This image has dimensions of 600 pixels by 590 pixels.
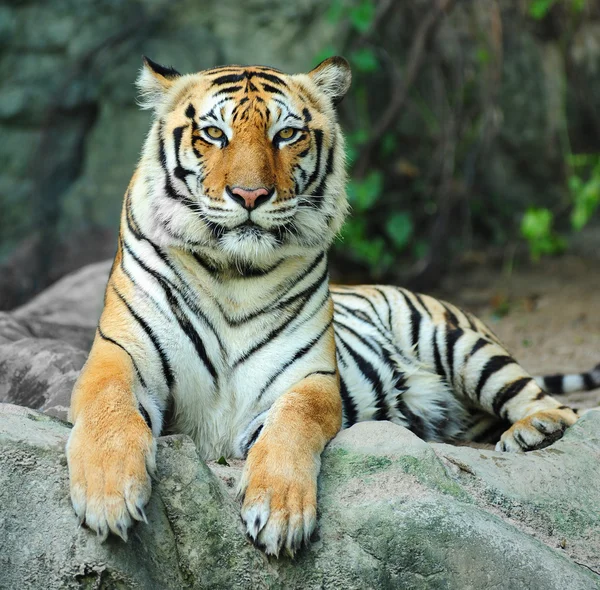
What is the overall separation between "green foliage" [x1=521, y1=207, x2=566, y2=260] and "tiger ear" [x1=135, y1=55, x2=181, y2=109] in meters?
5.23

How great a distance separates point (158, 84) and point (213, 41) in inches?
203

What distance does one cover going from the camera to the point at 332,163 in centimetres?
324

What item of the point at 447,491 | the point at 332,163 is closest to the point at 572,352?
the point at 332,163

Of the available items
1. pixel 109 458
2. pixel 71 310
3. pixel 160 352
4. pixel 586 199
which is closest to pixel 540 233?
pixel 586 199

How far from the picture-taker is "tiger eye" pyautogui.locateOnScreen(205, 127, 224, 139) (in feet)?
9.73

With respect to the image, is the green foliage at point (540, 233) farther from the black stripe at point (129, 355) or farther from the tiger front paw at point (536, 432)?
the black stripe at point (129, 355)

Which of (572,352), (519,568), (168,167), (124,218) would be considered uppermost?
(168,167)

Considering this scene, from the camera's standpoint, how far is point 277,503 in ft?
7.32

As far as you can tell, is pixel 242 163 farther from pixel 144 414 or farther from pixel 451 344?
pixel 451 344

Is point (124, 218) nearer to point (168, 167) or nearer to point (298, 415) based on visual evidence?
point (168, 167)

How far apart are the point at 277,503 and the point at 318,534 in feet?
0.57

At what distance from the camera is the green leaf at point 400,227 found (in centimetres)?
802

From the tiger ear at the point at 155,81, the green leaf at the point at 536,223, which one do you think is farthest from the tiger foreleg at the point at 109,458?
the green leaf at the point at 536,223

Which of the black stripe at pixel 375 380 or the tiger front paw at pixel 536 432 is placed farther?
the black stripe at pixel 375 380
